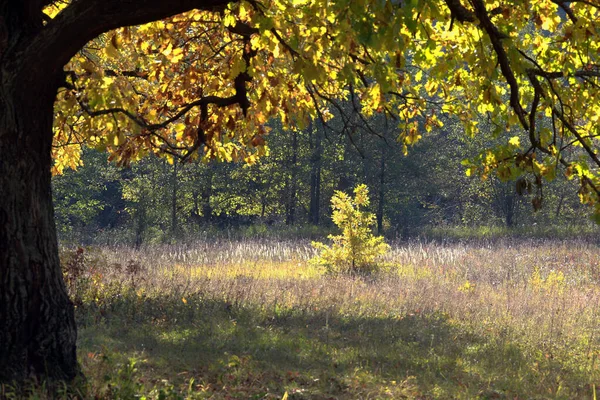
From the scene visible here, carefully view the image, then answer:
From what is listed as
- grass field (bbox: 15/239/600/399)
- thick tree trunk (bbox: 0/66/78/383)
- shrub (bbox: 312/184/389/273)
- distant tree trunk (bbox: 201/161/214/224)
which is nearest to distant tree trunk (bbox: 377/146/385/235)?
distant tree trunk (bbox: 201/161/214/224)

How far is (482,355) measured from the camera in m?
A: 8.53

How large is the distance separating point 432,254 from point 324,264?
440 cm

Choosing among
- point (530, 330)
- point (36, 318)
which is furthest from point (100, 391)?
point (530, 330)

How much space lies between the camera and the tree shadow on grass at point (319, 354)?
682cm

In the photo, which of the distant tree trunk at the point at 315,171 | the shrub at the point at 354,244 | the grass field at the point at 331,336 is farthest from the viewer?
the distant tree trunk at the point at 315,171

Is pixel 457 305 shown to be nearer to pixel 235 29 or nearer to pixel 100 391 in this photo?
pixel 235 29

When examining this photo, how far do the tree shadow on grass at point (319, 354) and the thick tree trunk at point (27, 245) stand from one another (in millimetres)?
1086

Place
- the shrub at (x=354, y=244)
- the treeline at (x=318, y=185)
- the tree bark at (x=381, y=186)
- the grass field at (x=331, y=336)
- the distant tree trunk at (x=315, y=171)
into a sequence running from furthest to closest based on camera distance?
the tree bark at (x=381, y=186)
the distant tree trunk at (x=315, y=171)
the treeline at (x=318, y=185)
the shrub at (x=354, y=244)
the grass field at (x=331, y=336)

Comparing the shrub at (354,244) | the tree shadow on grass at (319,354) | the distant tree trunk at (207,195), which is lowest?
the tree shadow on grass at (319,354)

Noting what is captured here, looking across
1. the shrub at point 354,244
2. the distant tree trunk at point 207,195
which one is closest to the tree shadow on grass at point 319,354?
the shrub at point 354,244

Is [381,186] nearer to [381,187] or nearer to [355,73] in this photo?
[381,187]

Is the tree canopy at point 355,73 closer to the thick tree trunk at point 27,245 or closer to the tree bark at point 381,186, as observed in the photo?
the thick tree trunk at point 27,245

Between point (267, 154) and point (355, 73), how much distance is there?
3273 mm

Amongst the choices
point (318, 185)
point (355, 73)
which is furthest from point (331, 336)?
point (318, 185)
